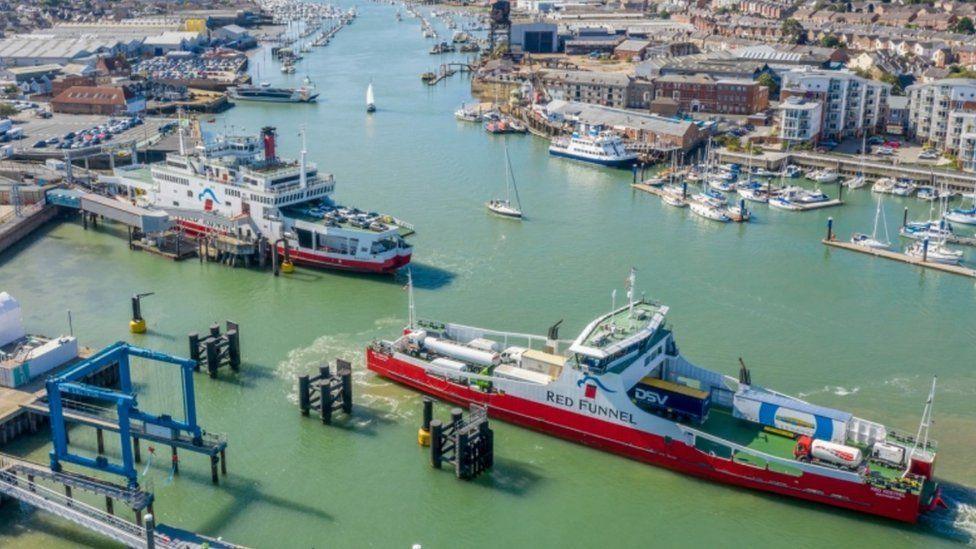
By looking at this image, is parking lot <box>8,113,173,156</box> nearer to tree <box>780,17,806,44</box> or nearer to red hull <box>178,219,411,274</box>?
red hull <box>178,219,411,274</box>

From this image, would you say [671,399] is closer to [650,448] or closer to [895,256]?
[650,448]

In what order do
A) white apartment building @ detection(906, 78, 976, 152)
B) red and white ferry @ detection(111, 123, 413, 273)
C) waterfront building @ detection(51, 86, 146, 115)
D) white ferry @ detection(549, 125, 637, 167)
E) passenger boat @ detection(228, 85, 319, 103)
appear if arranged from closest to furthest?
red and white ferry @ detection(111, 123, 413, 273), white apartment building @ detection(906, 78, 976, 152), white ferry @ detection(549, 125, 637, 167), waterfront building @ detection(51, 86, 146, 115), passenger boat @ detection(228, 85, 319, 103)

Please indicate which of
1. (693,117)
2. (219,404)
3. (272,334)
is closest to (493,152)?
(693,117)

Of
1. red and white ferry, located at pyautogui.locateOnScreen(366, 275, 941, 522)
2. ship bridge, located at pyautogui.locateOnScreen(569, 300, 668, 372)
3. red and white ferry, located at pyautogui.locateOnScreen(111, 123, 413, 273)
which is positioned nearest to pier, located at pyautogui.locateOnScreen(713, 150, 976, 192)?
red and white ferry, located at pyautogui.locateOnScreen(111, 123, 413, 273)

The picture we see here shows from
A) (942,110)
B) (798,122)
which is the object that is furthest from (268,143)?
(942,110)

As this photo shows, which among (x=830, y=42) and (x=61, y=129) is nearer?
(x=61, y=129)

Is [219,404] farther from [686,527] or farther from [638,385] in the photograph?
[686,527]
